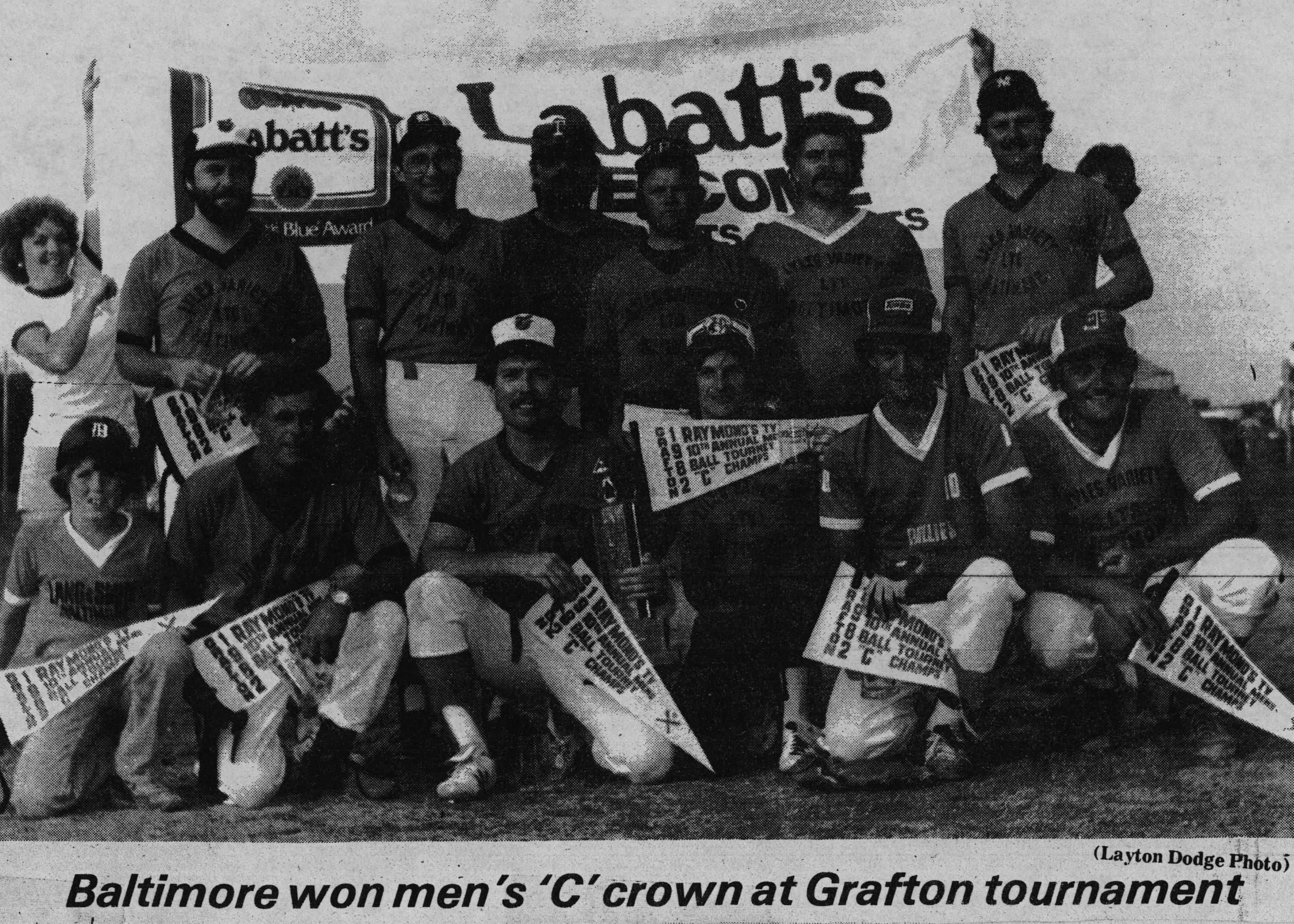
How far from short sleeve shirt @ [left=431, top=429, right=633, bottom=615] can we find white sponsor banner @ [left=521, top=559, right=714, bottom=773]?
67 millimetres

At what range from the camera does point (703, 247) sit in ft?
14.0

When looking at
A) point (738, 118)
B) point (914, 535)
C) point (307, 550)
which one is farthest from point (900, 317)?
point (307, 550)

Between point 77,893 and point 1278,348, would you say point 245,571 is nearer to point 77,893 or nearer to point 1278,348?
point 77,893

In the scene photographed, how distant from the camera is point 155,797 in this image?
4176 mm

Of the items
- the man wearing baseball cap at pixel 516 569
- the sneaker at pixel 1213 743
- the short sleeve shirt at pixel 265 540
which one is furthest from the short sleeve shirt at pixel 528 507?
the sneaker at pixel 1213 743

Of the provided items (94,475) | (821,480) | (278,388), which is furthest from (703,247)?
(94,475)

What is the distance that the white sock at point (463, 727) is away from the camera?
4113 mm

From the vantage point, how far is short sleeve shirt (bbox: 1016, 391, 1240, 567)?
4.20 m

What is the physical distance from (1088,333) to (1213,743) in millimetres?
1258

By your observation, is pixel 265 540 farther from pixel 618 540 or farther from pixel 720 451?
pixel 720 451

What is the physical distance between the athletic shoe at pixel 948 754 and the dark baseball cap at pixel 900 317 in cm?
114

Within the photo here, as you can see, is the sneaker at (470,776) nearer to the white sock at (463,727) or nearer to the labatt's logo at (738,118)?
the white sock at (463,727)

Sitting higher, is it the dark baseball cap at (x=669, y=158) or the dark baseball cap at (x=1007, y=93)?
the dark baseball cap at (x=1007, y=93)

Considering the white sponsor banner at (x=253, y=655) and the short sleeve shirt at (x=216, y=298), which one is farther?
the short sleeve shirt at (x=216, y=298)
